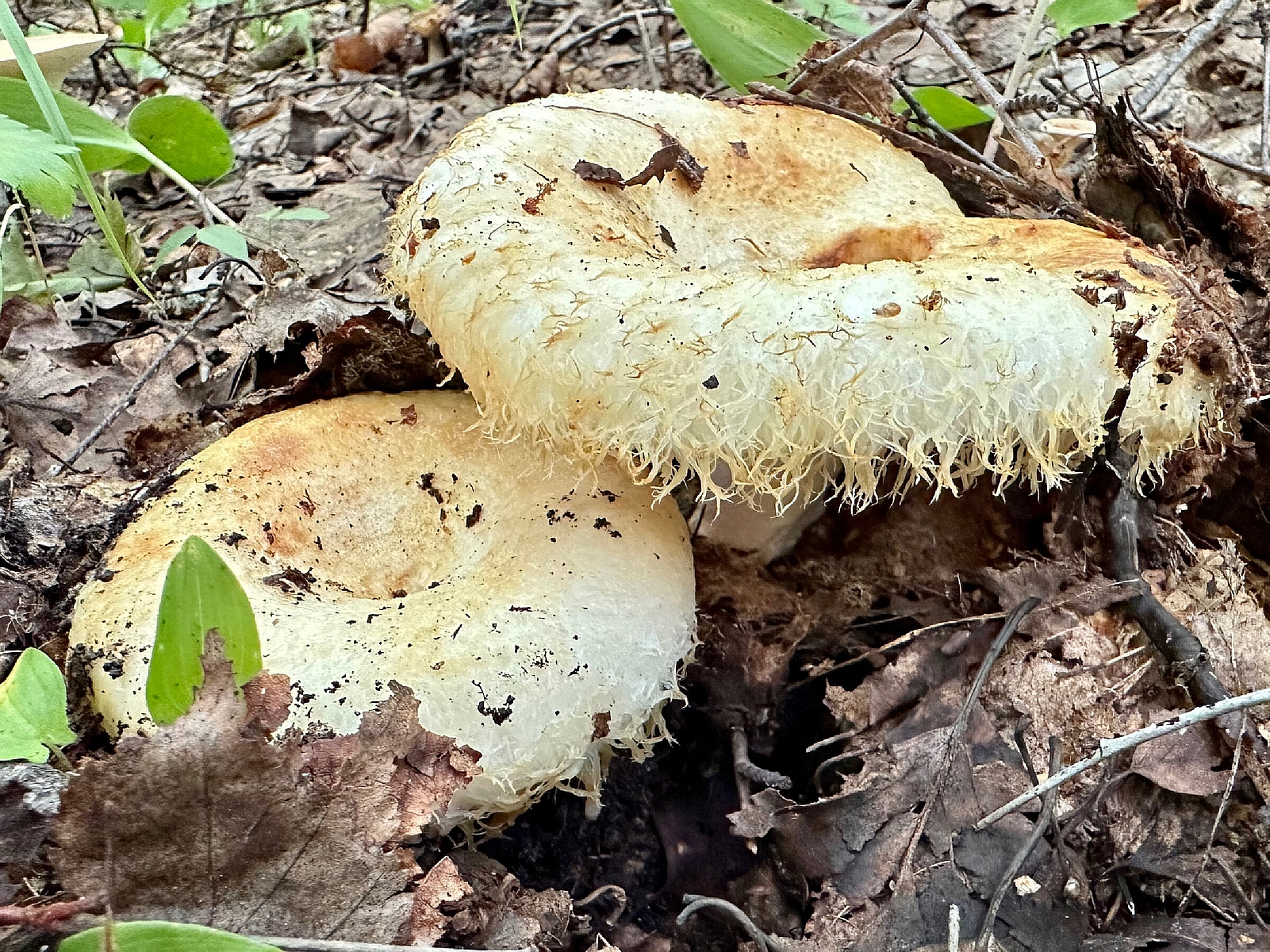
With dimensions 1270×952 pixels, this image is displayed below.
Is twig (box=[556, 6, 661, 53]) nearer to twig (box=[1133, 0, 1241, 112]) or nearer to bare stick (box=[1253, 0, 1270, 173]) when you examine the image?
twig (box=[1133, 0, 1241, 112])

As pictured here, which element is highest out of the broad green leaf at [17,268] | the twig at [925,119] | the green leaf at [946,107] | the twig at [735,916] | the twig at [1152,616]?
the twig at [925,119]

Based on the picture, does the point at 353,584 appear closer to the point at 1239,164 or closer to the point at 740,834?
the point at 740,834

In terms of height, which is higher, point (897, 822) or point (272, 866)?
point (272, 866)

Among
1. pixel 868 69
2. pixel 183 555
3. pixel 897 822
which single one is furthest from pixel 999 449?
pixel 868 69

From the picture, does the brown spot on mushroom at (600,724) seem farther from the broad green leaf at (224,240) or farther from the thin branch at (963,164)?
the broad green leaf at (224,240)

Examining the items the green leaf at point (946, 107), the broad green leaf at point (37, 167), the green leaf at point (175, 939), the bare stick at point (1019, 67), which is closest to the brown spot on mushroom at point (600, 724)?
the green leaf at point (175, 939)

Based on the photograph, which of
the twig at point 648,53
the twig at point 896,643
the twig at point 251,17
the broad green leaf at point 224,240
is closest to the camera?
the twig at point 896,643
